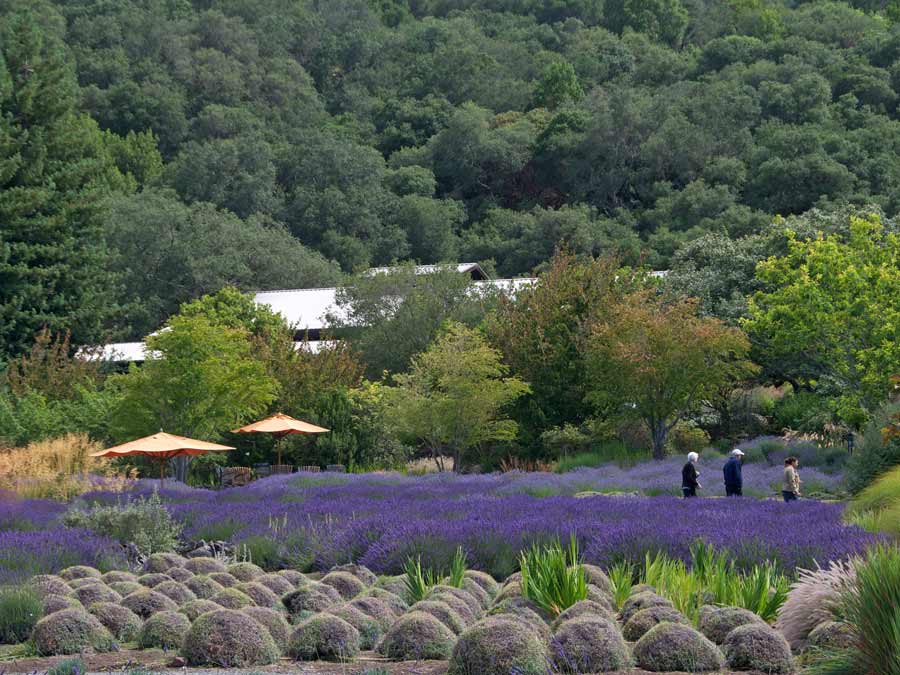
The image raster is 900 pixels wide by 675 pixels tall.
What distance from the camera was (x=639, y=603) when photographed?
34.8ft

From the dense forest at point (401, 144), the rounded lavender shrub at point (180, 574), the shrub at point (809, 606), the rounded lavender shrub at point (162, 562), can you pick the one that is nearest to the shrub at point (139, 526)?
the rounded lavender shrub at point (162, 562)

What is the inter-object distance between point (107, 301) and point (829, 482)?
35136 mm

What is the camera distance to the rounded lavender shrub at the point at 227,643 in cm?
930

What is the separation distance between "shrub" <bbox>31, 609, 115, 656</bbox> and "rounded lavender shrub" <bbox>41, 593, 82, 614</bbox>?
0.71 m

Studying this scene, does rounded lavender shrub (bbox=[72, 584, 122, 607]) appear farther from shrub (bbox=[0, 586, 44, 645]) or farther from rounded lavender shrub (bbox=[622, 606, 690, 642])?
rounded lavender shrub (bbox=[622, 606, 690, 642])

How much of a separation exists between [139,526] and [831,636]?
395 inches

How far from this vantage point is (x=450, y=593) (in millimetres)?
10898

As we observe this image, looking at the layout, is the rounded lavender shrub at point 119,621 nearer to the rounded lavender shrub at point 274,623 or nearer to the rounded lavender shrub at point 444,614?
the rounded lavender shrub at point 274,623

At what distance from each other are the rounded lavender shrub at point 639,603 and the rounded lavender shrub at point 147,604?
3830mm

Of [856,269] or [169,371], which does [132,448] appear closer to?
[169,371]

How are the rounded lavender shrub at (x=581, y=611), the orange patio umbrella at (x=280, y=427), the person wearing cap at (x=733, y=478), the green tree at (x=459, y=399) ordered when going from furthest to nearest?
1. the green tree at (x=459, y=399)
2. the orange patio umbrella at (x=280, y=427)
3. the person wearing cap at (x=733, y=478)
4. the rounded lavender shrub at (x=581, y=611)

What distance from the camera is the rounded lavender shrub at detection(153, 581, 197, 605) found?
38.2ft

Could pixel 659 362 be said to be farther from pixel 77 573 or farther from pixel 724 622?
pixel 724 622

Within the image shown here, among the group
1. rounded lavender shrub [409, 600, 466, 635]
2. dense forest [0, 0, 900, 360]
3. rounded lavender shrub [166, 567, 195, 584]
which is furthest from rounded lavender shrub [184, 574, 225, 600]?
dense forest [0, 0, 900, 360]
